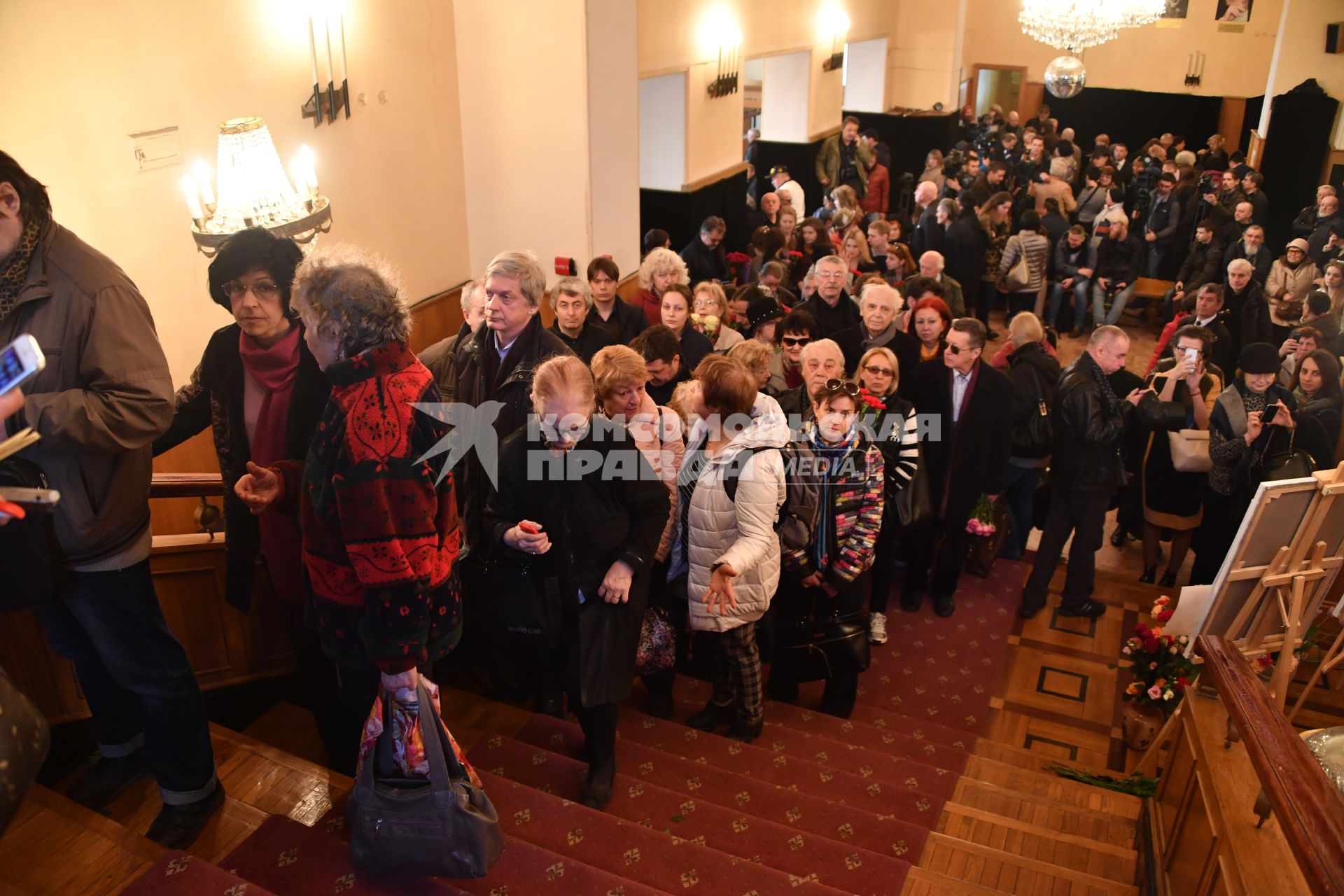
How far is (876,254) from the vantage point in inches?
341

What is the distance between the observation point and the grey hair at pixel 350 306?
2.28 metres

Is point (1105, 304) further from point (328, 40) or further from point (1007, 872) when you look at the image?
point (1007, 872)

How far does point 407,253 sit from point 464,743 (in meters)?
4.12

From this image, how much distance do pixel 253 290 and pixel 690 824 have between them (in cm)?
198

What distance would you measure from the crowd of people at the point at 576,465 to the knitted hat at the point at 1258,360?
0.06 ft

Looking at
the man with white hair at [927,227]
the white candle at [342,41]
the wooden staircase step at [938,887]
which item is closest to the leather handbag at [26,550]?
the wooden staircase step at [938,887]

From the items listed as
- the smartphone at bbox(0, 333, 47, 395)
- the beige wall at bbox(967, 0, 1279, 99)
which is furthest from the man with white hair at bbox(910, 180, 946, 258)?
the smartphone at bbox(0, 333, 47, 395)

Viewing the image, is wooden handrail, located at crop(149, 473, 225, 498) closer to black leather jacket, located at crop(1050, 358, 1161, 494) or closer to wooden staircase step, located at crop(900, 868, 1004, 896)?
wooden staircase step, located at crop(900, 868, 1004, 896)

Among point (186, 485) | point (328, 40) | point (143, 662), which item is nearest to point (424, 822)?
point (143, 662)

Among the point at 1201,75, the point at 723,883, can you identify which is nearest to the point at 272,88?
the point at 723,883

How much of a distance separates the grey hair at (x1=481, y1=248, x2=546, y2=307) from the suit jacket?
6.94 feet

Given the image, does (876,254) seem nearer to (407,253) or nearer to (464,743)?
(407,253)

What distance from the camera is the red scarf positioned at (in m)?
2.74

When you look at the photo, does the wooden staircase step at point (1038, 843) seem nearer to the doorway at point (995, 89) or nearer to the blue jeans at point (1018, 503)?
the blue jeans at point (1018, 503)
